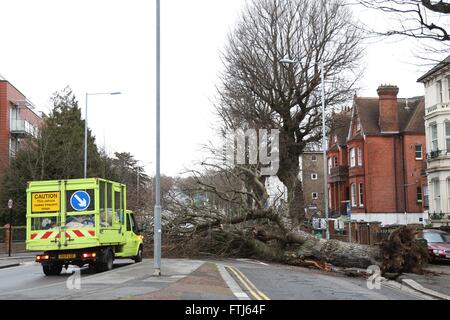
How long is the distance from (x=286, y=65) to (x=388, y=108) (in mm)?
18584

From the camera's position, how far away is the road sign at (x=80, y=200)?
16.7 metres

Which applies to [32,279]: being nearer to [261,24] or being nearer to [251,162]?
[251,162]

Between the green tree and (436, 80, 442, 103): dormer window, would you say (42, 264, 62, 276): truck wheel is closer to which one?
the green tree

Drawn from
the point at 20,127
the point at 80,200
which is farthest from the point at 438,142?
the point at 20,127

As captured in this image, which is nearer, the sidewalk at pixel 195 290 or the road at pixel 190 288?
the sidewalk at pixel 195 290

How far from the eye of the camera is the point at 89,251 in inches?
662

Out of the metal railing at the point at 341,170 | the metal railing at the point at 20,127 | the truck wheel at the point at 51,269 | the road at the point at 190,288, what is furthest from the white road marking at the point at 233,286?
the metal railing at the point at 20,127

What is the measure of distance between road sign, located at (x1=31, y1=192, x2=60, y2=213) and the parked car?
16.1 meters

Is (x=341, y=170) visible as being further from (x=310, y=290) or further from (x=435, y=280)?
(x=310, y=290)

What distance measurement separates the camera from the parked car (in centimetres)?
2352

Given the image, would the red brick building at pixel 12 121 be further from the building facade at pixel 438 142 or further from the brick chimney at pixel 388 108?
the building facade at pixel 438 142
